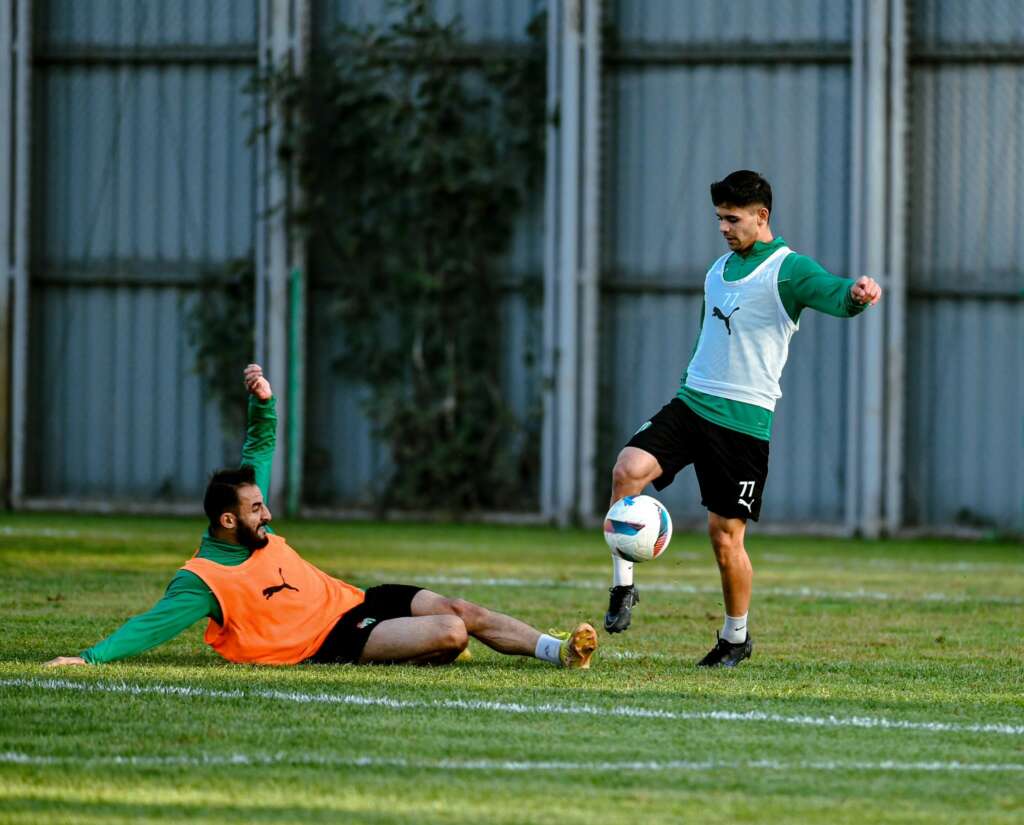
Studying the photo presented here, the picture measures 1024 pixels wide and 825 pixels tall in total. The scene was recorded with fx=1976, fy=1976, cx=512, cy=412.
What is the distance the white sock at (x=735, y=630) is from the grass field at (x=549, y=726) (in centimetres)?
13

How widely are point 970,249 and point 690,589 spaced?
23.4ft

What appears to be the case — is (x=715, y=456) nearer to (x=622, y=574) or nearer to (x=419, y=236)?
(x=622, y=574)

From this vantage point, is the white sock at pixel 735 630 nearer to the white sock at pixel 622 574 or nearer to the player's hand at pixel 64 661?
the white sock at pixel 622 574

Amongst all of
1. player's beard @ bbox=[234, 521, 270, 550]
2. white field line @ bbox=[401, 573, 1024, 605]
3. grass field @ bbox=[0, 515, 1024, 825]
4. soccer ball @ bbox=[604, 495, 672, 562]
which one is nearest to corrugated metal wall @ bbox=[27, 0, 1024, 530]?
white field line @ bbox=[401, 573, 1024, 605]

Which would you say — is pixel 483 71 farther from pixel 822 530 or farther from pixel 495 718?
pixel 495 718

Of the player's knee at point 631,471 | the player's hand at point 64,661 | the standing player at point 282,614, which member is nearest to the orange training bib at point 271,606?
the standing player at point 282,614

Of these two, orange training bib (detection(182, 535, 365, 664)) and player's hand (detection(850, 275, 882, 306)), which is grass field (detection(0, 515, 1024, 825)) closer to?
orange training bib (detection(182, 535, 365, 664))

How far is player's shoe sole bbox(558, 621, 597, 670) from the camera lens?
306 inches

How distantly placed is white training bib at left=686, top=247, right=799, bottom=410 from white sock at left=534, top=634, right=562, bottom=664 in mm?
1259

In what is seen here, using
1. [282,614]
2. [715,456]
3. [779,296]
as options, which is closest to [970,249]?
[779,296]

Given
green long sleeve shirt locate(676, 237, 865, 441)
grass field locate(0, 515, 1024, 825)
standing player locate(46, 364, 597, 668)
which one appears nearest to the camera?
grass field locate(0, 515, 1024, 825)

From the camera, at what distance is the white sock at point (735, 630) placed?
8.30 metres

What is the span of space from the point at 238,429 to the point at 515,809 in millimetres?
14626

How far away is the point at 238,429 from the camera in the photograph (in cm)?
1938
